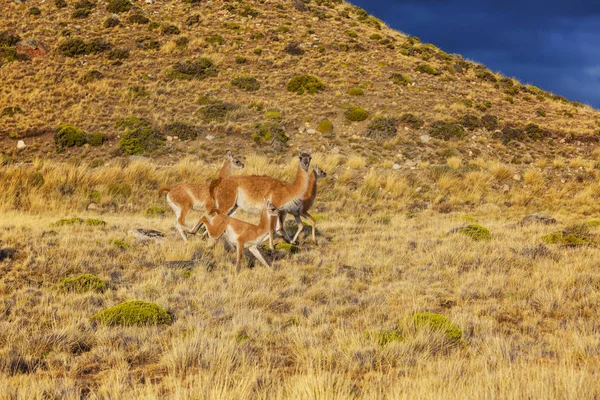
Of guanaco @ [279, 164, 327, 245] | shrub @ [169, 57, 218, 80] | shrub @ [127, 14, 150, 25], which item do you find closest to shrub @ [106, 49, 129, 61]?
shrub @ [169, 57, 218, 80]

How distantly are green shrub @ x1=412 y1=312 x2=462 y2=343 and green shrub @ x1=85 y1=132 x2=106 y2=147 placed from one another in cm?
2323

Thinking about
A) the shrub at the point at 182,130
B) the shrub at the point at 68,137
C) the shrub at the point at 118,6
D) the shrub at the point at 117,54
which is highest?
the shrub at the point at 118,6

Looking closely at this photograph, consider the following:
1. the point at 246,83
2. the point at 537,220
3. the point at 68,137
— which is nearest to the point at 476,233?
the point at 537,220

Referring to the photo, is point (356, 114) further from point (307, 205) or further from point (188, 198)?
point (188, 198)

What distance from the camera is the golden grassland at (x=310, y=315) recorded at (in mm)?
4676

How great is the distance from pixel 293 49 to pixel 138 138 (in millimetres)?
17822

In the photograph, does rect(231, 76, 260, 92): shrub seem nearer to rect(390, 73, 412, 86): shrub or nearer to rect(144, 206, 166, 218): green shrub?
rect(390, 73, 412, 86): shrub

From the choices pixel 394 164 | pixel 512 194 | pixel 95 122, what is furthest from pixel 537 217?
pixel 95 122

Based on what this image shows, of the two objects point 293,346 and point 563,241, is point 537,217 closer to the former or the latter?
point 563,241

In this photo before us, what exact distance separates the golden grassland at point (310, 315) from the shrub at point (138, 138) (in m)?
10.4

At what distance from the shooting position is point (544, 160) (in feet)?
88.3

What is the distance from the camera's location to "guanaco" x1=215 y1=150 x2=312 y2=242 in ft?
36.0

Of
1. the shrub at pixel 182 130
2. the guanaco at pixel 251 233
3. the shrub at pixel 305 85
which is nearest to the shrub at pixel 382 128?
the shrub at pixel 305 85

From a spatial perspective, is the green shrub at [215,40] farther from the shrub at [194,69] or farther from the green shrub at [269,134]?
the green shrub at [269,134]
